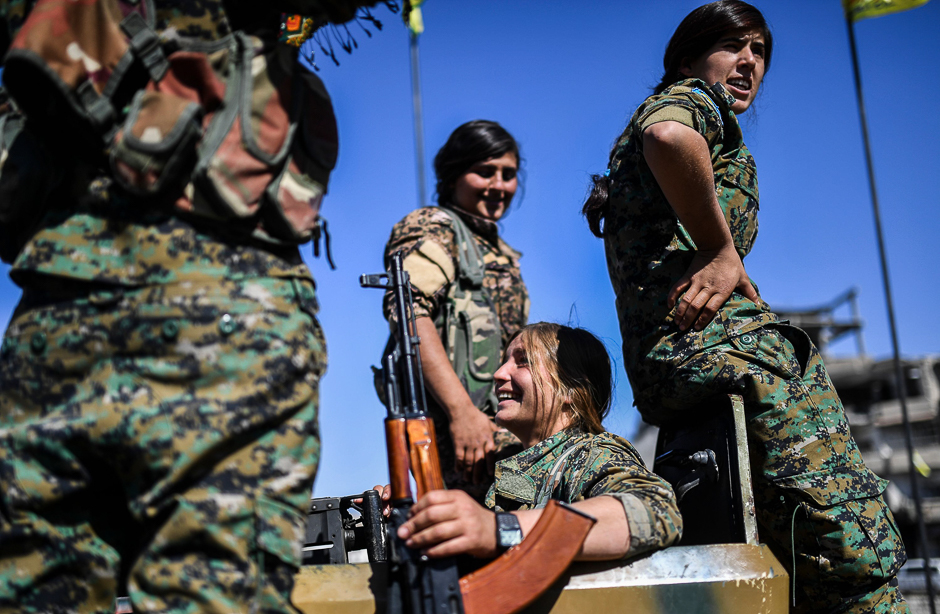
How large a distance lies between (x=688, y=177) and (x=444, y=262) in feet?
4.03

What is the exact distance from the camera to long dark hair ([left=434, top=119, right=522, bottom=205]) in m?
3.78

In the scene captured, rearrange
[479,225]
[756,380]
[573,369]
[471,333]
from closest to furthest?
1. [756,380]
2. [573,369]
3. [471,333]
4. [479,225]

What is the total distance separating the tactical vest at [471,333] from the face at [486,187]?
1.17 feet

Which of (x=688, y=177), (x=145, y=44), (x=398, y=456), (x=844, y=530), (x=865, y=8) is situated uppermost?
(x=865, y=8)

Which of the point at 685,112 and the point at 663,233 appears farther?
the point at 663,233

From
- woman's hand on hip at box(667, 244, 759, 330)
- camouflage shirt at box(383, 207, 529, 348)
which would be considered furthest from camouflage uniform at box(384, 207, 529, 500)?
woman's hand on hip at box(667, 244, 759, 330)

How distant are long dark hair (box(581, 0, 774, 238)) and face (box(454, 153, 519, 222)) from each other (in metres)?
0.86

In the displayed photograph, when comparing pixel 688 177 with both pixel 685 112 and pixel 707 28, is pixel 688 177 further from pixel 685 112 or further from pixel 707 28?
pixel 707 28

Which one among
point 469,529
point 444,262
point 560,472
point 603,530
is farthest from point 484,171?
point 469,529

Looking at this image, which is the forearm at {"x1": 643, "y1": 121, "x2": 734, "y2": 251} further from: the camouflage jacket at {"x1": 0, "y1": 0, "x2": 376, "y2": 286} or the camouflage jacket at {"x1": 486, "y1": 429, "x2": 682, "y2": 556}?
the camouflage jacket at {"x1": 0, "y1": 0, "x2": 376, "y2": 286}

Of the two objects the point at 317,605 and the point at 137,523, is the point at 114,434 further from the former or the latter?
A: the point at 317,605

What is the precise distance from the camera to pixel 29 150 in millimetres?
1648

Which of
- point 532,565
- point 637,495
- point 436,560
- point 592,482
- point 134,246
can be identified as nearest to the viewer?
point 134,246

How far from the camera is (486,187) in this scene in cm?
379
